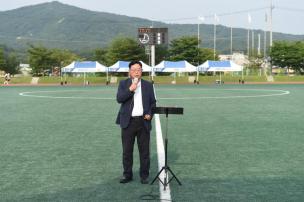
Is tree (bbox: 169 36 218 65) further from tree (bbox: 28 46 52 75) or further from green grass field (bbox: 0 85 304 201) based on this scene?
green grass field (bbox: 0 85 304 201)

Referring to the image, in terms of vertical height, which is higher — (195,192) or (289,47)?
(289,47)

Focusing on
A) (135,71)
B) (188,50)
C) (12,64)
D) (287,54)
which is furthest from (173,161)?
(12,64)

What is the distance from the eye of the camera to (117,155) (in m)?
9.37

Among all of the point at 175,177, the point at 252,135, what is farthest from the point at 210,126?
the point at 175,177

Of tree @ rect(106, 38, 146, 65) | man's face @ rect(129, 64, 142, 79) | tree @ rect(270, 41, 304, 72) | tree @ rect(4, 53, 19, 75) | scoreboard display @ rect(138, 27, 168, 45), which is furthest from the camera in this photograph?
tree @ rect(4, 53, 19, 75)

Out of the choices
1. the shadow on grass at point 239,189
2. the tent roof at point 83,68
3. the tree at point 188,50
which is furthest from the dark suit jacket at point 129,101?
the tree at point 188,50

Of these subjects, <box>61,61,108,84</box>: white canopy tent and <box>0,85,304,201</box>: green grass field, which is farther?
<box>61,61,108,84</box>: white canopy tent

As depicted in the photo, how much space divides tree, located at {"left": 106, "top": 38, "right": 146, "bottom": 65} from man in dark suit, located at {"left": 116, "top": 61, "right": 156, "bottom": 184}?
77.7m

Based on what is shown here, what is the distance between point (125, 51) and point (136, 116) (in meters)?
79.7

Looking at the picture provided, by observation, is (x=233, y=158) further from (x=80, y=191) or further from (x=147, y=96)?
(x=80, y=191)

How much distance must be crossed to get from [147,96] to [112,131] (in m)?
6.40

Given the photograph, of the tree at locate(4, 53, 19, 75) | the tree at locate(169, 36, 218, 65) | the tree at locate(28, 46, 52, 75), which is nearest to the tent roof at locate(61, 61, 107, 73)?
the tree at locate(169, 36, 218, 65)

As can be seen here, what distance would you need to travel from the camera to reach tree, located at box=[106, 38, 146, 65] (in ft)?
281

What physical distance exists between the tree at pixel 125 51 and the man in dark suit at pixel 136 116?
3059 inches
